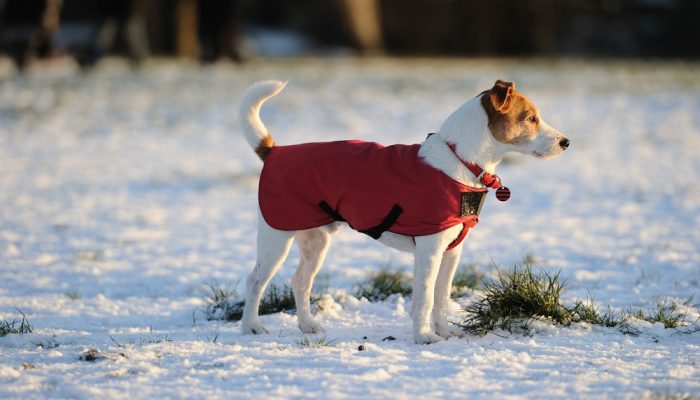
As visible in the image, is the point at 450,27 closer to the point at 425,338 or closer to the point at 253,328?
the point at 253,328

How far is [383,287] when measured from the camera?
568 centimetres

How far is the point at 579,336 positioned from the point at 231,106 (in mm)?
9966

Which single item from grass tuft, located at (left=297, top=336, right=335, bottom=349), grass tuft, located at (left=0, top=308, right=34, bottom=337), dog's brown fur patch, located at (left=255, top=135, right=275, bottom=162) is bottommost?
grass tuft, located at (left=0, top=308, right=34, bottom=337)

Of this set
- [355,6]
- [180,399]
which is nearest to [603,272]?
[180,399]

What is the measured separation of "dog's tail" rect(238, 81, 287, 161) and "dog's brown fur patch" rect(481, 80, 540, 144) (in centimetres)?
119

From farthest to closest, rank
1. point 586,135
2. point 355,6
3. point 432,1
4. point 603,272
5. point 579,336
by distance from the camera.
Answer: point 432,1 → point 355,6 → point 586,135 → point 603,272 → point 579,336

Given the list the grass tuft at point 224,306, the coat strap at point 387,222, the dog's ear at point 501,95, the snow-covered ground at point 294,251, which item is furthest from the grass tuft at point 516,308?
the grass tuft at point 224,306

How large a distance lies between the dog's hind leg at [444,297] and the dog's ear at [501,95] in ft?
2.65

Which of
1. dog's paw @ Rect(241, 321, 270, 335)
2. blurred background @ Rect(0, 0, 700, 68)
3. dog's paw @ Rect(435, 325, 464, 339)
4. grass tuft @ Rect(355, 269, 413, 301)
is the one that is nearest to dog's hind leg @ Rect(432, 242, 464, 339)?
dog's paw @ Rect(435, 325, 464, 339)

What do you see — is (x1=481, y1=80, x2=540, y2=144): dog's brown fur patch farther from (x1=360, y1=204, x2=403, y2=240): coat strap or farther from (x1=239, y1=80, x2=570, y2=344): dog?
(x1=360, y1=204, x2=403, y2=240): coat strap

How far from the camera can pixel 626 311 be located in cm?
505

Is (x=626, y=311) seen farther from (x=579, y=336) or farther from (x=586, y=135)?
(x=586, y=135)

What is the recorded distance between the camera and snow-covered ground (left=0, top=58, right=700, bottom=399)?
3955 mm

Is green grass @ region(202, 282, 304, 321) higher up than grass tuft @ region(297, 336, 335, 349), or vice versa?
green grass @ region(202, 282, 304, 321)
